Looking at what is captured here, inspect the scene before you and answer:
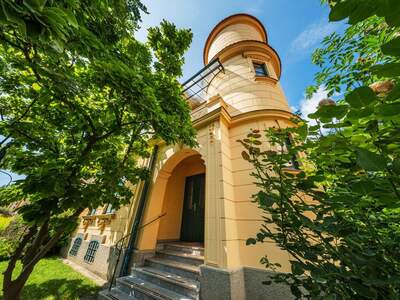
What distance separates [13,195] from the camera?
3.11 metres

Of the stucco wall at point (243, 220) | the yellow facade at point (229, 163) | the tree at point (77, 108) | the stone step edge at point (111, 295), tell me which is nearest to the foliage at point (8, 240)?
the stone step edge at point (111, 295)

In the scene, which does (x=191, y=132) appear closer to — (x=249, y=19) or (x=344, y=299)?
(x=344, y=299)

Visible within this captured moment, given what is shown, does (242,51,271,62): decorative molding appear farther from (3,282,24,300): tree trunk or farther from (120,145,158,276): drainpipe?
(3,282,24,300): tree trunk

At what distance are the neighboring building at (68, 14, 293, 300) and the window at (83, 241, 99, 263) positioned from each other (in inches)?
2.2

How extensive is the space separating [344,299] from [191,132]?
157 inches

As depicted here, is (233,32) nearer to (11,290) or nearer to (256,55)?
(256,55)

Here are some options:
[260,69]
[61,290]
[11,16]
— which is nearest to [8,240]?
[61,290]

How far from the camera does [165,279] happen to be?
4.26m

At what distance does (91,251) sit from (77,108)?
24.2 ft

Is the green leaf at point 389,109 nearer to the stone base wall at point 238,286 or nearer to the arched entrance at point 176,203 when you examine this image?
the stone base wall at point 238,286

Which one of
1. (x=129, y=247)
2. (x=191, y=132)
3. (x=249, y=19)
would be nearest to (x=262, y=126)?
(x=191, y=132)

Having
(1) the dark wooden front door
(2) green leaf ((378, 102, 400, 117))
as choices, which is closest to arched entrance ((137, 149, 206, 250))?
(1) the dark wooden front door

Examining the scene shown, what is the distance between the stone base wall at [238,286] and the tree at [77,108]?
303cm

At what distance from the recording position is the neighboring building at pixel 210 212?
12.8 feet
